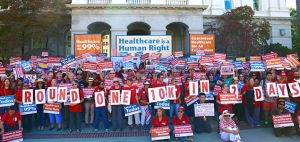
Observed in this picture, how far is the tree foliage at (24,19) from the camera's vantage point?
1756 cm

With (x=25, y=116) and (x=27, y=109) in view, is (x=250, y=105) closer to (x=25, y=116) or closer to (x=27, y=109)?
(x=27, y=109)

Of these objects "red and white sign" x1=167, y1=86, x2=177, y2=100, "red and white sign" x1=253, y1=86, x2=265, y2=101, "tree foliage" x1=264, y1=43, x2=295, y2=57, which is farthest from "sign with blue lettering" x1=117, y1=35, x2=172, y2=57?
"tree foliage" x1=264, y1=43, x2=295, y2=57

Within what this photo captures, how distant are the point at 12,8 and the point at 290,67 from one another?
63.7ft

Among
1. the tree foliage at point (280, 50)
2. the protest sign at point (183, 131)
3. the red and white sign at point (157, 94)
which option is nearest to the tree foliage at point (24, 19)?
the red and white sign at point (157, 94)

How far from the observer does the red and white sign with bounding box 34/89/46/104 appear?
783 cm

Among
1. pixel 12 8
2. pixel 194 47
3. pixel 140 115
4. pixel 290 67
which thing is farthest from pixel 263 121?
pixel 12 8

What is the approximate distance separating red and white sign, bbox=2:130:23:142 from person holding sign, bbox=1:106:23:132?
0.30 meters

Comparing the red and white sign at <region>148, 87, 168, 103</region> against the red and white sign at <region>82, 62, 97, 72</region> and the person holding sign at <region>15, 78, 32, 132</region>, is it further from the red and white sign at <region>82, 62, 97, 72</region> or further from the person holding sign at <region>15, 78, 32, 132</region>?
the person holding sign at <region>15, 78, 32, 132</region>

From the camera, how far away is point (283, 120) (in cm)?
710

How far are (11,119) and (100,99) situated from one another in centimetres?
283

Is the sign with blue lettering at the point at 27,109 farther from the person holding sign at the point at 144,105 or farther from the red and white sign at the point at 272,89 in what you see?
the red and white sign at the point at 272,89

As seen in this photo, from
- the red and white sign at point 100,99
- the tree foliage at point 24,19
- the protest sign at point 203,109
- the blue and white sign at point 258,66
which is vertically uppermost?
the tree foliage at point 24,19

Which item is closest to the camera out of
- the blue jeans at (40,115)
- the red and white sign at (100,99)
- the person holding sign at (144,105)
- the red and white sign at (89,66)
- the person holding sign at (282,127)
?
the person holding sign at (282,127)

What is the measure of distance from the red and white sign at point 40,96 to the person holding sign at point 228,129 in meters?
6.13
